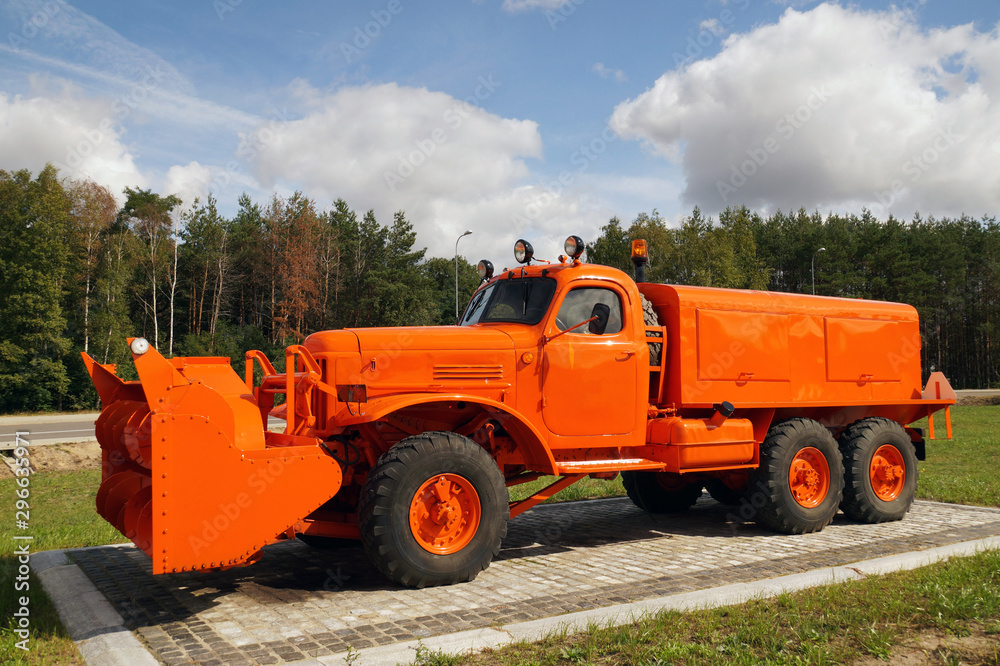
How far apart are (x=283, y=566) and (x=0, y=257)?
38.4 metres

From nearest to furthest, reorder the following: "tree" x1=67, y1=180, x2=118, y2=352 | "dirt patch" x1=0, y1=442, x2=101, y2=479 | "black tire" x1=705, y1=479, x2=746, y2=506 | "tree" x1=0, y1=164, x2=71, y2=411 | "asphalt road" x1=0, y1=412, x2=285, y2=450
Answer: "black tire" x1=705, y1=479, x2=746, y2=506, "dirt patch" x1=0, y1=442, x2=101, y2=479, "asphalt road" x1=0, y1=412, x2=285, y2=450, "tree" x1=0, y1=164, x2=71, y2=411, "tree" x1=67, y1=180, x2=118, y2=352

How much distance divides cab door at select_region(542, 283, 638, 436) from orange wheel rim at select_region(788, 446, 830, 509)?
7.98 ft

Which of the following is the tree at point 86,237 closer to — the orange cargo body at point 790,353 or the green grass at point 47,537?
the green grass at point 47,537

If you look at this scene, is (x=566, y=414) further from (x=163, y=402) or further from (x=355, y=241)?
(x=355, y=241)

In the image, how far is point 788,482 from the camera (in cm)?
790

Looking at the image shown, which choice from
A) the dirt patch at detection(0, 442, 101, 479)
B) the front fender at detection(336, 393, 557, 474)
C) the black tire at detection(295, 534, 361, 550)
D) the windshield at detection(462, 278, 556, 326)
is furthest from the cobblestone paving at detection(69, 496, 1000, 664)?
the dirt patch at detection(0, 442, 101, 479)

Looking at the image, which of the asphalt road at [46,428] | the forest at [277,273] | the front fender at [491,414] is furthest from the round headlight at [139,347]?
the forest at [277,273]

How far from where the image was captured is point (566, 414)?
6.75m

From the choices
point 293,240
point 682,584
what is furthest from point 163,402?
point 293,240

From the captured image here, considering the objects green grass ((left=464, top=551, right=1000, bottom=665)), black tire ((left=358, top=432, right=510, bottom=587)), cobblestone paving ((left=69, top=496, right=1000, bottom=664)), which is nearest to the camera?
green grass ((left=464, top=551, right=1000, bottom=665))

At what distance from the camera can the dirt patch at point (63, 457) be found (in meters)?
15.4

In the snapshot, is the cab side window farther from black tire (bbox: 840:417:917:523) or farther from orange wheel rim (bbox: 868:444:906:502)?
orange wheel rim (bbox: 868:444:906:502)

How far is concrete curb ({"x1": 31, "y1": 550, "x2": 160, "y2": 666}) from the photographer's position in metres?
4.24

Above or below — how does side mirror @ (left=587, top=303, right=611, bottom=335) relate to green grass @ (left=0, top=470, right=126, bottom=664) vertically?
above
